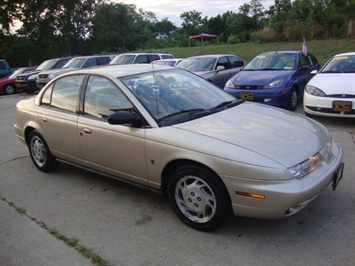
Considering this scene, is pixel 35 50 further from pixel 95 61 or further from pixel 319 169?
pixel 319 169

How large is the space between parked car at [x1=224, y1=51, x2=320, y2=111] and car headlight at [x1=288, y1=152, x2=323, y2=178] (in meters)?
4.85

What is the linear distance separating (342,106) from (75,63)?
12578 mm

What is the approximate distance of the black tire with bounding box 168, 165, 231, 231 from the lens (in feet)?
9.80

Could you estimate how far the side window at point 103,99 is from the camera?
3713 millimetres

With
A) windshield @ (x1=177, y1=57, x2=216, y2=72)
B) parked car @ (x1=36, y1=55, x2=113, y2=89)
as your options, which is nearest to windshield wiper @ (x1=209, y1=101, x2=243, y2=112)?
windshield @ (x1=177, y1=57, x2=216, y2=72)

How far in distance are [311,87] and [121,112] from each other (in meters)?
4.69

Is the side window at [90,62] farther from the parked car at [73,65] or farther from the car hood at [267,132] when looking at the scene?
the car hood at [267,132]

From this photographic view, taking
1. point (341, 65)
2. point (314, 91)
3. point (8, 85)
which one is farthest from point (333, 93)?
point (8, 85)

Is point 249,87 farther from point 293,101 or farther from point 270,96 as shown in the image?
point 293,101

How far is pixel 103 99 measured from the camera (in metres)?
3.91

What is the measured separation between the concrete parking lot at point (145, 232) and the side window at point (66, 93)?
106 cm

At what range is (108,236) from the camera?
10.5 ft

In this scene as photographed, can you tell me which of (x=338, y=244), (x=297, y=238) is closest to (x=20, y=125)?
(x=297, y=238)

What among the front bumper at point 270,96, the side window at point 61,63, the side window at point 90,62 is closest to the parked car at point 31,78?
the side window at point 61,63
